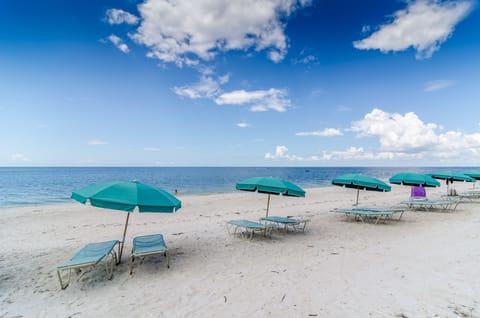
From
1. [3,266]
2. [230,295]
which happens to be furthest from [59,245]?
[230,295]

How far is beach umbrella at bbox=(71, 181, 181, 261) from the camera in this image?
4.23 m

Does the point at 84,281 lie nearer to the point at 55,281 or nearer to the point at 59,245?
the point at 55,281

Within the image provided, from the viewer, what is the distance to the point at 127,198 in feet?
14.2

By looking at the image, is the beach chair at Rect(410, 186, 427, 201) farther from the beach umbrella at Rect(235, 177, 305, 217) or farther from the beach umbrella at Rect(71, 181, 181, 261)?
the beach umbrella at Rect(71, 181, 181, 261)

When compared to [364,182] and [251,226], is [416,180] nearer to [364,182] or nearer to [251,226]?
[364,182]

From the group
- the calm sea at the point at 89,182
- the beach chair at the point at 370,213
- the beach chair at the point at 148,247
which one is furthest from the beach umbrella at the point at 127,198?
the calm sea at the point at 89,182

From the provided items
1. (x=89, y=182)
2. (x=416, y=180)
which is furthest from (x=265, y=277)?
(x=89, y=182)

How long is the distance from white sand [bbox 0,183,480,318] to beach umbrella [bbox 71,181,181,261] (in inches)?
54.7

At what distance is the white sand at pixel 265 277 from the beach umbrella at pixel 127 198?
4.56ft

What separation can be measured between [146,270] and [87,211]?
35.6 ft

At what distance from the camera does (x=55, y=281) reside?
14.6 ft

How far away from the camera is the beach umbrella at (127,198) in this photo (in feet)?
13.9

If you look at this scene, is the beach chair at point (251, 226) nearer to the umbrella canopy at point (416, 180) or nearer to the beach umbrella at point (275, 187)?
the beach umbrella at point (275, 187)

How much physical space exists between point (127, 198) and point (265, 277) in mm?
2953
